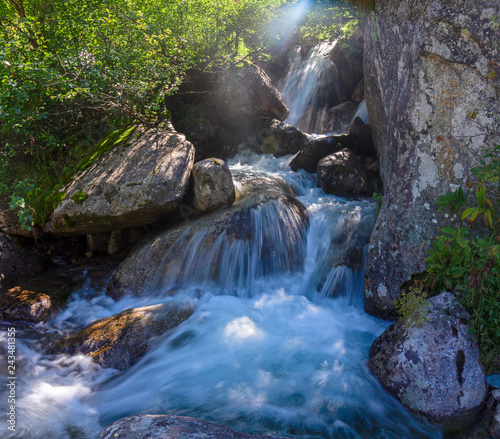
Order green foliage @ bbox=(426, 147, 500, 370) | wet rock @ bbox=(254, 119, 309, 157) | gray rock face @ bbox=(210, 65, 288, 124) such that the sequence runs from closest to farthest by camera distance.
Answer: green foliage @ bbox=(426, 147, 500, 370) < gray rock face @ bbox=(210, 65, 288, 124) < wet rock @ bbox=(254, 119, 309, 157)

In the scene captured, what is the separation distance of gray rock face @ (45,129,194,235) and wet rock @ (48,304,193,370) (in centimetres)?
188

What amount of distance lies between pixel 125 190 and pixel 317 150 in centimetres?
537

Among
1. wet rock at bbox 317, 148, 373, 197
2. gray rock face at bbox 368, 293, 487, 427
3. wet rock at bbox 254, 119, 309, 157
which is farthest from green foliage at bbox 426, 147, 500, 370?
wet rock at bbox 254, 119, 309, 157

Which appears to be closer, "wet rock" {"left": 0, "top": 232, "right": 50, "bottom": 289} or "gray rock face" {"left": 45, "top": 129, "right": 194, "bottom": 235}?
A: "wet rock" {"left": 0, "top": 232, "right": 50, "bottom": 289}

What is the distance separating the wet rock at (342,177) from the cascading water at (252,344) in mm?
498

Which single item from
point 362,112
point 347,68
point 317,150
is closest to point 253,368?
point 317,150

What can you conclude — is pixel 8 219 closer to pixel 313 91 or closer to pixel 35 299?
pixel 35 299

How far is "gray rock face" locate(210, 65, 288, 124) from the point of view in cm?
1010

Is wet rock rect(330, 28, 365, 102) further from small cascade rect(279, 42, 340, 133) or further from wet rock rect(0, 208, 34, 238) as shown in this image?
wet rock rect(0, 208, 34, 238)

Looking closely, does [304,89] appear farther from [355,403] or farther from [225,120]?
[355,403]

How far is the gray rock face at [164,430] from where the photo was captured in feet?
7.54

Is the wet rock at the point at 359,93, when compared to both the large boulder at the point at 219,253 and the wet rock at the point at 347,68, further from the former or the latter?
the large boulder at the point at 219,253

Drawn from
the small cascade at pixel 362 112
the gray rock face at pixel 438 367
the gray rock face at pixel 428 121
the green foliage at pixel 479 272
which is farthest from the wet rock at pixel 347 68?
the gray rock face at pixel 438 367

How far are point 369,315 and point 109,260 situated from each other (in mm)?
5137
